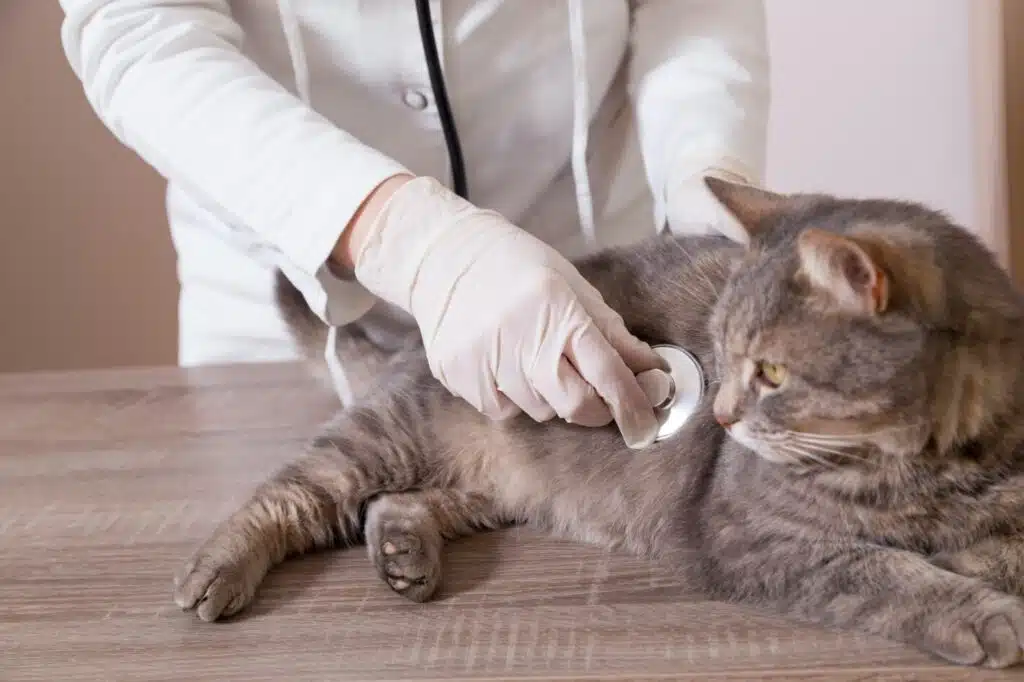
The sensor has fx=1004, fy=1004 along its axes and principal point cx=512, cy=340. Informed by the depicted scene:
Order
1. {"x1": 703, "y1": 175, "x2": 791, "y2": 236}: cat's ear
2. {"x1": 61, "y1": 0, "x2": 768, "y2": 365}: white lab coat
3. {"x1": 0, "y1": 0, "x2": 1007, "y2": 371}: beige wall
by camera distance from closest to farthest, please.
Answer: {"x1": 703, "y1": 175, "x2": 791, "y2": 236}: cat's ear < {"x1": 61, "y1": 0, "x2": 768, "y2": 365}: white lab coat < {"x1": 0, "y1": 0, "x2": 1007, "y2": 371}: beige wall

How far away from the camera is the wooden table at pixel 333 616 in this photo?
698 millimetres

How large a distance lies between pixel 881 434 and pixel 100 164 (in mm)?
2014

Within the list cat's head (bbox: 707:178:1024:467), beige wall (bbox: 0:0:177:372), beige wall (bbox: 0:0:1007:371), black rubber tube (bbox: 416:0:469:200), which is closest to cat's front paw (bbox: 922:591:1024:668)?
cat's head (bbox: 707:178:1024:467)

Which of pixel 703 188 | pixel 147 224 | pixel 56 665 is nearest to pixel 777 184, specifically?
pixel 703 188

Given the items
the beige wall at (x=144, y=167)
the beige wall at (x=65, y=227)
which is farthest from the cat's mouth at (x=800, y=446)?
the beige wall at (x=65, y=227)

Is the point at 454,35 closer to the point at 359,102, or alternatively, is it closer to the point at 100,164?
the point at 359,102

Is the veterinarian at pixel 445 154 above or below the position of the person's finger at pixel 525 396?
above

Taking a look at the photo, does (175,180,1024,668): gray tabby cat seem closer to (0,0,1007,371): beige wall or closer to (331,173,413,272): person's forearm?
(331,173,413,272): person's forearm

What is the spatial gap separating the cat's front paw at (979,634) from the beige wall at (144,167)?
1612 mm

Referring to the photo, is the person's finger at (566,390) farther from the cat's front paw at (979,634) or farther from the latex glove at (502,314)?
the cat's front paw at (979,634)

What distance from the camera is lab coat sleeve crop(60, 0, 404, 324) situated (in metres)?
0.96

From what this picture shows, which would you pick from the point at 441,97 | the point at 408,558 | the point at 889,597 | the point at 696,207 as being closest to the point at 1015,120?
the point at 696,207

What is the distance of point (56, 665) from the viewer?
0.75m

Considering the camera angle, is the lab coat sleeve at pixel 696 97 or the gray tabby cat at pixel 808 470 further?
the lab coat sleeve at pixel 696 97
